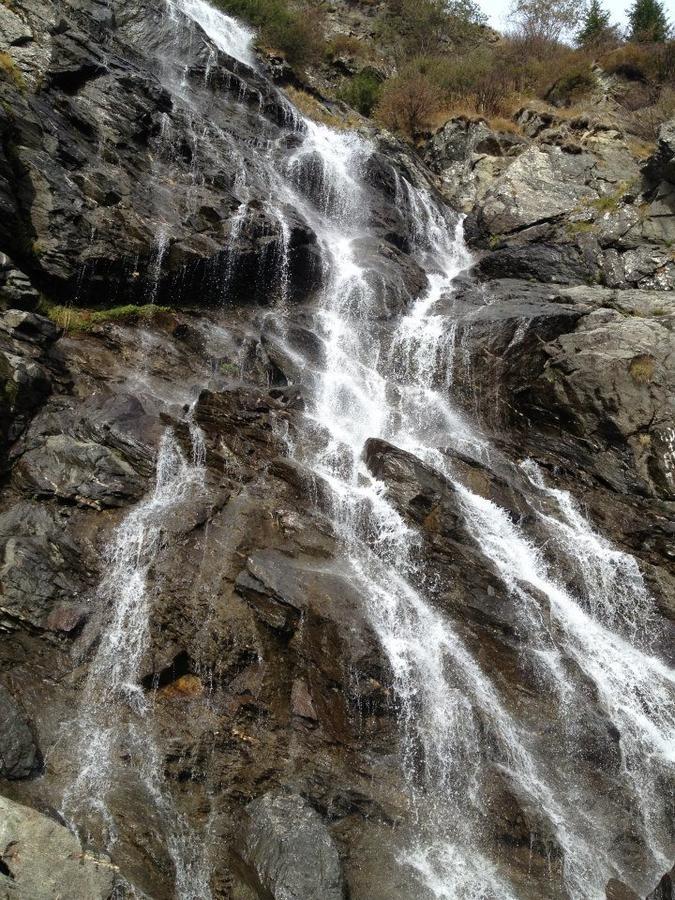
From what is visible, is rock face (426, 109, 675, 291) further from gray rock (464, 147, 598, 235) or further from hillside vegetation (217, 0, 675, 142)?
hillside vegetation (217, 0, 675, 142)

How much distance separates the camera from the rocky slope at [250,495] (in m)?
6.73

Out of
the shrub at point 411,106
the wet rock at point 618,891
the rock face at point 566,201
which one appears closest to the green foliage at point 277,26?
the shrub at point 411,106

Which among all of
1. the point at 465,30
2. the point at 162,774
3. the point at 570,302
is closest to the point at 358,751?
the point at 162,774

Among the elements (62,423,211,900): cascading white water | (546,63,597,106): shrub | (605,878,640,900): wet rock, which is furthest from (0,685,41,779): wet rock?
(546,63,597,106): shrub

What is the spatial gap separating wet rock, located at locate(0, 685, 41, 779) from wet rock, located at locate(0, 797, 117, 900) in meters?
1.17

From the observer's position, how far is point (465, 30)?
38.9 m

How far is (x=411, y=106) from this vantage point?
30.1 meters

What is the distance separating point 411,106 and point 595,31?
12.3 m

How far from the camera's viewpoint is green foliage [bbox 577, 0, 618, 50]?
1265 inches

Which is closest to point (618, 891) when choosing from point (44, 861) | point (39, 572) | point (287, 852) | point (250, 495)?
point (287, 852)

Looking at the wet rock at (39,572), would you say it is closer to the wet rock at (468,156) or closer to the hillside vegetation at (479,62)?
the wet rock at (468,156)

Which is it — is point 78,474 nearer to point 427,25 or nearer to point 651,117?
point 651,117

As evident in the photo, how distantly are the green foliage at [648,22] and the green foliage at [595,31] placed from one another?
0.97 m

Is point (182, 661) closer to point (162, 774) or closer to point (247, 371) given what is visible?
point (162, 774)
